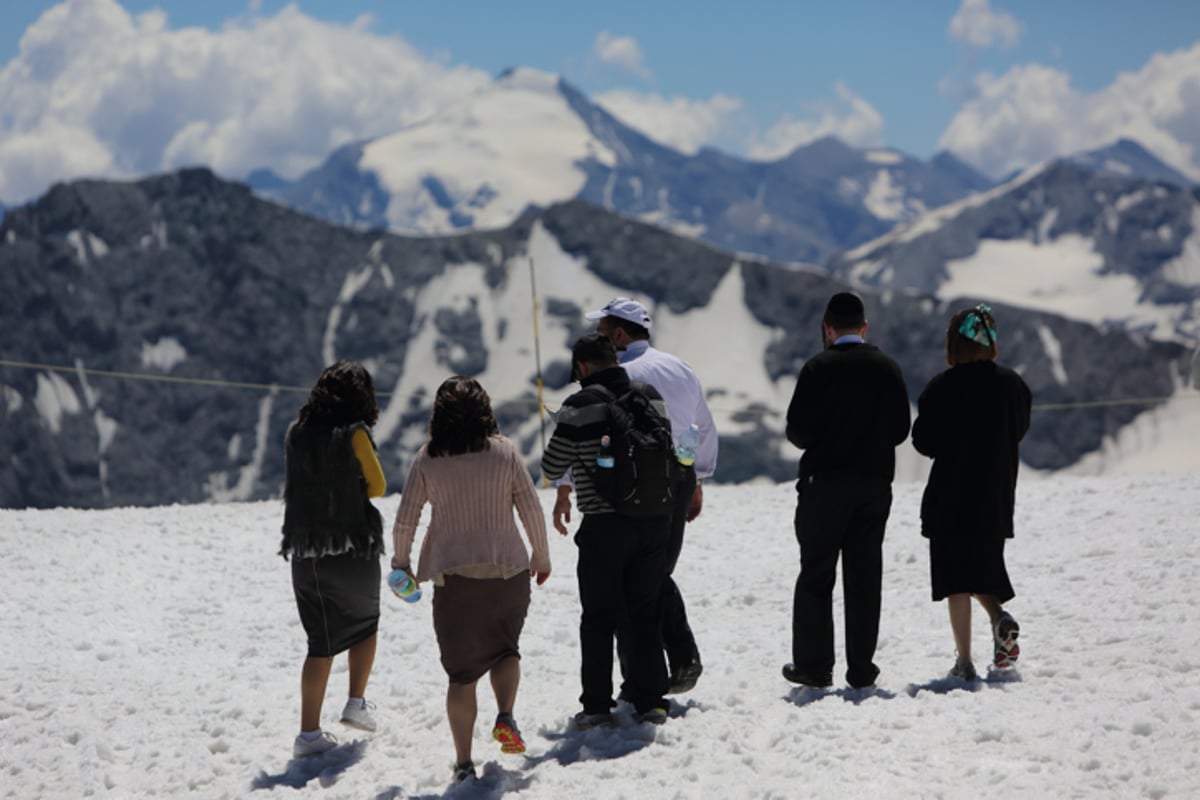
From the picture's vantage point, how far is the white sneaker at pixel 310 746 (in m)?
6.66

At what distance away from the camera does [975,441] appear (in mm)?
7078

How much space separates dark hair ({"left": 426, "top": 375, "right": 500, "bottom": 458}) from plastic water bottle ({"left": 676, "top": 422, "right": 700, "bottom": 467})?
51.8 inches

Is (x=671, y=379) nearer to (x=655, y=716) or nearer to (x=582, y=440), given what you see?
(x=582, y=440)

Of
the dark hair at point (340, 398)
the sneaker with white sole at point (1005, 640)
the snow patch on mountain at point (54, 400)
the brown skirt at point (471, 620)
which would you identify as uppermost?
the dark hair at point (340, 398)

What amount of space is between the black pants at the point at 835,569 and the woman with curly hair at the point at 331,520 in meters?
2.85

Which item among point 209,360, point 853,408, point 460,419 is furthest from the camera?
point 209,360

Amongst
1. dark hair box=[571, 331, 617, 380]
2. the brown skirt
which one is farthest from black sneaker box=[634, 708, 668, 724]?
dark hair box=[571, 331, 617, 380]

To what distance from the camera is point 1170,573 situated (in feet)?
30.6

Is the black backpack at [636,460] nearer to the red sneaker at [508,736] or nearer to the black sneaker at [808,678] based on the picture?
the red sneaker at [508,736]

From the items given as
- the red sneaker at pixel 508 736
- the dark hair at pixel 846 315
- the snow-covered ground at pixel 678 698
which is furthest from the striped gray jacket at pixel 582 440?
the dark hair at pixel 846 315

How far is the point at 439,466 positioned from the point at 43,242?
202572 millimetres

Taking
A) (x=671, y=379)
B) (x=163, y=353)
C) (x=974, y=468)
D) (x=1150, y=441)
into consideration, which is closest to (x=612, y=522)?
(x=671, y=379)

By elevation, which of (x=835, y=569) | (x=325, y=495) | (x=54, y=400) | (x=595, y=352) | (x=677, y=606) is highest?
(x=595, y=352)

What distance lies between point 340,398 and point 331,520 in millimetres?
739
